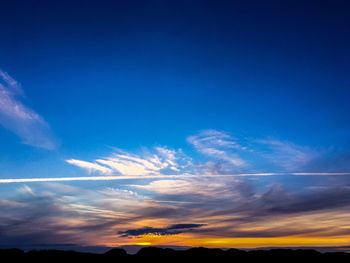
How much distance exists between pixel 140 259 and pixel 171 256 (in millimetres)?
13958

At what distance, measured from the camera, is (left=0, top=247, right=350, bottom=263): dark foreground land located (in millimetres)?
107000

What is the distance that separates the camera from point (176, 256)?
12288 centimetres

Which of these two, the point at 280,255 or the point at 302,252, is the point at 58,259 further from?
the point at 302,252

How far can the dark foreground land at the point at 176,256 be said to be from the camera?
351 ft

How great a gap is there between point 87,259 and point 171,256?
28.2 metres

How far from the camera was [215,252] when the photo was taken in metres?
132

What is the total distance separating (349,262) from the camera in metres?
120

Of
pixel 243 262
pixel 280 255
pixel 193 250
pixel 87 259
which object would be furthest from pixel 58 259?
pixel 280 255

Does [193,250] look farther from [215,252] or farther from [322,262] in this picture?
[322,262]

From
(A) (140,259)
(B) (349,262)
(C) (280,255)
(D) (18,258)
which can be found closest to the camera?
(D) (18,258)

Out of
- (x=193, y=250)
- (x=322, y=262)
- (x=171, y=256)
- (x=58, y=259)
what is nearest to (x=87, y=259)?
(x=58, y=259)

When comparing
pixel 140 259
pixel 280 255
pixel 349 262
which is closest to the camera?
pixel 140 259

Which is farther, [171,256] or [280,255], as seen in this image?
[280,255]

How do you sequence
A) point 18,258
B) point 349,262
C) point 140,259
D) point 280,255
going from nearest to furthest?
point 18,258 → point 140,259 → point 349,262 → point 280,255
